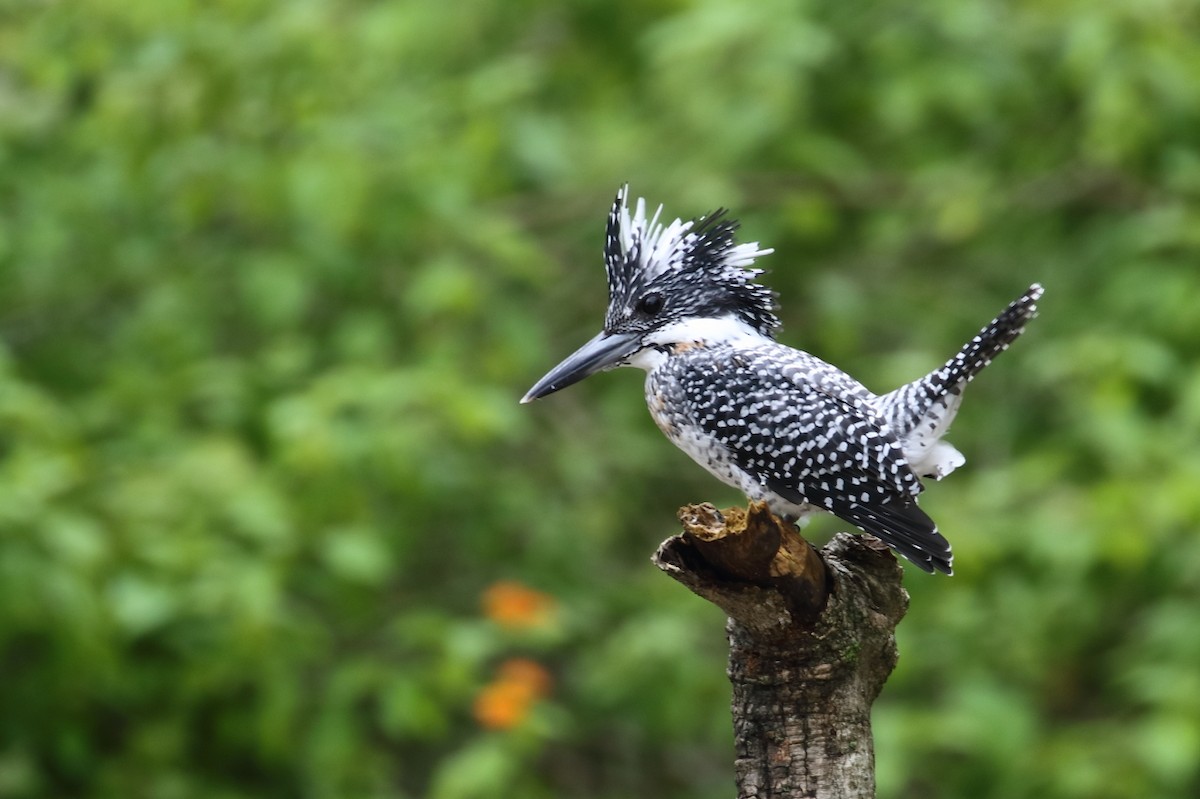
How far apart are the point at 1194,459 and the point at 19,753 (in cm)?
415

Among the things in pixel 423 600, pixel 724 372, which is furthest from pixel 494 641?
pixel 724 372

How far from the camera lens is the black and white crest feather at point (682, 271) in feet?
13.1

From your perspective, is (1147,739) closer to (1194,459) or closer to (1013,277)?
(1194,459)

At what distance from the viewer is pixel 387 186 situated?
5438mm

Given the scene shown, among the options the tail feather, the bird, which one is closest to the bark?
the tail feather

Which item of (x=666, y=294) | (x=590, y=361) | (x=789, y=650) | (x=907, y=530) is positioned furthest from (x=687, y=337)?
(x=789, y=650)

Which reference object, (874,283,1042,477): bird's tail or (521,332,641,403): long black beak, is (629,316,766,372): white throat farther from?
(874,283,1042,477): bird's tail

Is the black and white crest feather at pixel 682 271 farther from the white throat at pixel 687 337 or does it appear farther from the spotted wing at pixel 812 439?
the spotted wing at pixel 812 439

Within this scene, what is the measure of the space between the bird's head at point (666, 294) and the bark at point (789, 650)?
877mm

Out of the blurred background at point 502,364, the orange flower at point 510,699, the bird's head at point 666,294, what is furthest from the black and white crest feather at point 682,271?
the orange flower at point 510,699

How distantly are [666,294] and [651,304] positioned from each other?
0.05m

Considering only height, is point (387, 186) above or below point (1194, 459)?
above

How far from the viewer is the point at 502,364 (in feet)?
19.0

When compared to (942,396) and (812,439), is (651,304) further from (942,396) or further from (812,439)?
(942,396)
